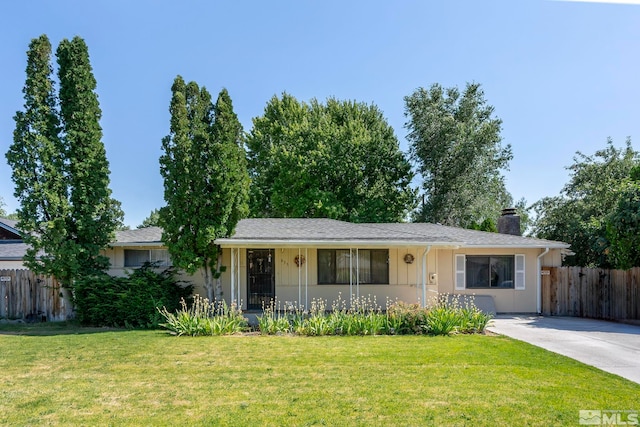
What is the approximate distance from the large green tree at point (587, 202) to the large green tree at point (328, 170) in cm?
771

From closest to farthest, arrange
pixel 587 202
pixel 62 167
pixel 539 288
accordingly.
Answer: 1. pixel 62 167
2. pixel 539 288
3. pixel 587 202

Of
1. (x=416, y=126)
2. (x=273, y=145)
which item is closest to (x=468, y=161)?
(x=416, y=126)

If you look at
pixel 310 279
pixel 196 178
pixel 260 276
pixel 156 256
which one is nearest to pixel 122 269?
pixel 156 256

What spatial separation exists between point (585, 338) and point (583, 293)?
498 centimetres

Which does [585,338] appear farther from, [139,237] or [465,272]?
[139,237]

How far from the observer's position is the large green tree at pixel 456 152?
24.4 metres

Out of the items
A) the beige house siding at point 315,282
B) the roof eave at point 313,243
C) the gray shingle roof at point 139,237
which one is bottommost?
the beige house siding at point 315,282

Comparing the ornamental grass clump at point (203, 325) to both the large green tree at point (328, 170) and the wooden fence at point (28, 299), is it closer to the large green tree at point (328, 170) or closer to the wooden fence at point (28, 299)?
the wooden fence at point (28, 299)

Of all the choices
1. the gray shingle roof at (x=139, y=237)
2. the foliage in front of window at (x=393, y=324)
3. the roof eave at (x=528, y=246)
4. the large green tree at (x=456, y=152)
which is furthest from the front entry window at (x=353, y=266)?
the large green tree at (x=456, y=152)

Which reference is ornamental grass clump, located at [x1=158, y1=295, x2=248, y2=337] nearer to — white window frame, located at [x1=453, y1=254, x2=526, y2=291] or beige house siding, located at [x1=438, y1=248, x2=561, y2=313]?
beige house siding, located at [x1=438, y1=248, x2=561, y2=313]

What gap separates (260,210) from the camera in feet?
87.7

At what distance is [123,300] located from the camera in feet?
36.6

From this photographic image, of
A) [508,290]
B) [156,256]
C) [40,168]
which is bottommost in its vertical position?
[508,290]

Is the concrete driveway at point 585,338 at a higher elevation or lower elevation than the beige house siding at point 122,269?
lower
